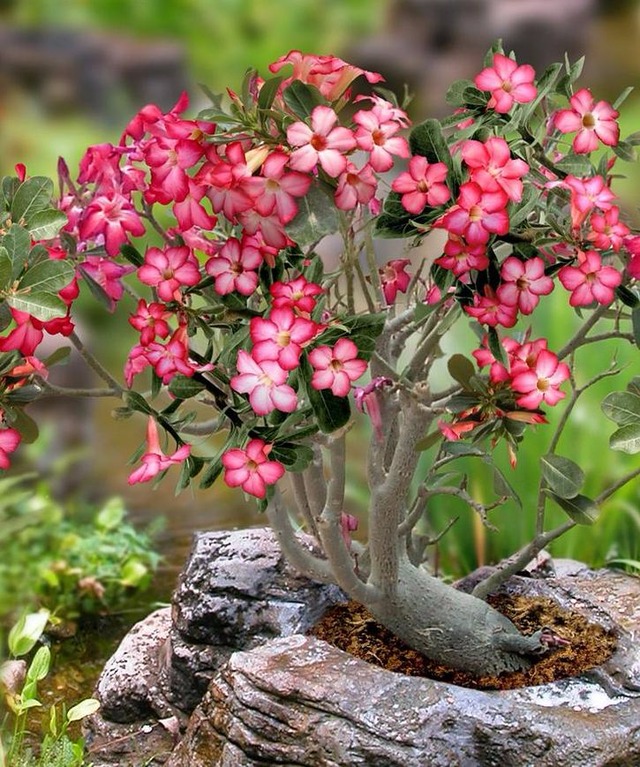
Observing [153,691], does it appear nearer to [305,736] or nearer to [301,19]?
[305,736]

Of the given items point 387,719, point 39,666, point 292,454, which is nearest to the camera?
point 292,454

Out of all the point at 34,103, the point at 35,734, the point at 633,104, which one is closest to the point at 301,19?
the point at 34,103

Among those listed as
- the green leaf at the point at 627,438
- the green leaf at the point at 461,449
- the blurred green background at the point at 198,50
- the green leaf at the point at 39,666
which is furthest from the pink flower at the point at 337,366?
the blurred green background at the point at 198,50

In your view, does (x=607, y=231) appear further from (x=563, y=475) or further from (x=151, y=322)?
(x=151, y=322)

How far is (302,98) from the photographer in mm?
1137

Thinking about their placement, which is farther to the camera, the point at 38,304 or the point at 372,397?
the point at 372,397

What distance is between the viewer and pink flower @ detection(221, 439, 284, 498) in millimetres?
1170

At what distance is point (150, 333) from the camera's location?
4.01 feet

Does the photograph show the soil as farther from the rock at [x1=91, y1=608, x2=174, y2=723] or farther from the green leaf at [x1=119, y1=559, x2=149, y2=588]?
the green leaf at [x1=119, y1=559, x2=149, y2=588]

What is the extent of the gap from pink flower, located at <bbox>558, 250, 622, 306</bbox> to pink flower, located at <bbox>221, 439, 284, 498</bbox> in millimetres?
327

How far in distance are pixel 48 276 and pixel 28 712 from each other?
878 millimetres

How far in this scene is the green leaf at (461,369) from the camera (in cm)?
122

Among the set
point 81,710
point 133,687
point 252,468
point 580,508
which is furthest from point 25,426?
point 580,508

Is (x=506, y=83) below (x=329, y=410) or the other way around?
the other way around
